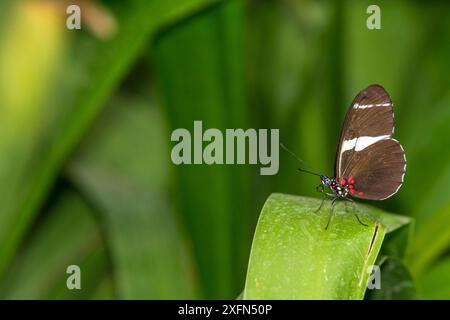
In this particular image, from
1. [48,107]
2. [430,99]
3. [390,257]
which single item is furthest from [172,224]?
[430,99]

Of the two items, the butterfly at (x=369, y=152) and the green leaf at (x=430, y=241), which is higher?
the butterfly at (x=369, y=152)

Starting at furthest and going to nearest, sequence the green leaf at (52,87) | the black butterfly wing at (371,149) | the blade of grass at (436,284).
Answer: the green leaf at (52,87)
the blade of grass at (436,284)
the black butterfly wing at (371,149)

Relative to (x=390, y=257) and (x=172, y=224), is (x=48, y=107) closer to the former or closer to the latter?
(x=172, y=224)

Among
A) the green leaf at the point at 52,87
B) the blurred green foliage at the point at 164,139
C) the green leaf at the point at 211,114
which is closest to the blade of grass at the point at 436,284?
the blurred green foliage at the point at 164,139
